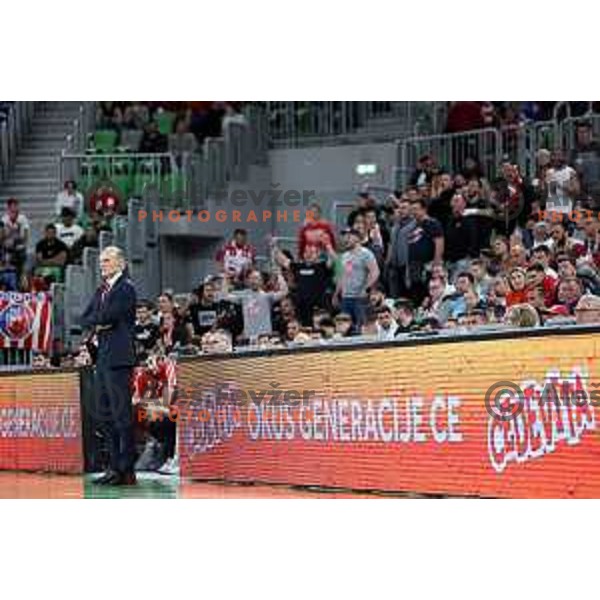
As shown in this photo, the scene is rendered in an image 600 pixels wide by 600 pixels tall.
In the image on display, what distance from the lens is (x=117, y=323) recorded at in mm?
11531

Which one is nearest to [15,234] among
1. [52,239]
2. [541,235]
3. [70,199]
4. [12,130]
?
[52,239]

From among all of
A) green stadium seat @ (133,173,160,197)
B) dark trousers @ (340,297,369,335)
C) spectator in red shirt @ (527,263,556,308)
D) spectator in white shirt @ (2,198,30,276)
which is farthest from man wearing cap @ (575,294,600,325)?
spectator in white shirt @ (2,198,30,276)

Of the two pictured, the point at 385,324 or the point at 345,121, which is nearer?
the point at 385,324

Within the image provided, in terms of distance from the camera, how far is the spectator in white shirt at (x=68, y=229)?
12.5 m

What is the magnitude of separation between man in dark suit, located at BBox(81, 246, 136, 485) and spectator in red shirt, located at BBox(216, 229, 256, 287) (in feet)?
2.44

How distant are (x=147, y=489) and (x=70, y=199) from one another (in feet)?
7.58

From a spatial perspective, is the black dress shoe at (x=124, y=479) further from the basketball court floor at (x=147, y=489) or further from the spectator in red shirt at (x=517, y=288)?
the spectator in red shirt at (x=517, y=288)

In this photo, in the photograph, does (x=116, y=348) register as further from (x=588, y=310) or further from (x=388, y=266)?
(x=588, y=310)

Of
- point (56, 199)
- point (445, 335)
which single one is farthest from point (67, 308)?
point (445, 335)

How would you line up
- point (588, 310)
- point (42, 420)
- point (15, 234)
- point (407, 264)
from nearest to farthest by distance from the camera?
point (588, 310), point (407, 264), point (42, 420), point (15, 234)

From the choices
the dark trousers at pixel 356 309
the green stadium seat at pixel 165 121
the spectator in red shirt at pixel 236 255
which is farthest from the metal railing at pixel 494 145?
the green stadium seat at pixel 165 121

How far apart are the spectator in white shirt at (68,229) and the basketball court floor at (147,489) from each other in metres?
1.61

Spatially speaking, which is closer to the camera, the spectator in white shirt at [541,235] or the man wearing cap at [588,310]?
the man wearing cap at [588,310]
